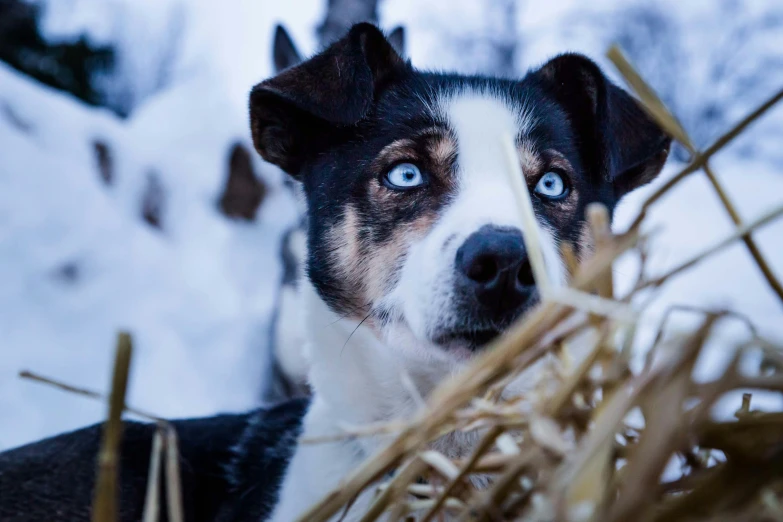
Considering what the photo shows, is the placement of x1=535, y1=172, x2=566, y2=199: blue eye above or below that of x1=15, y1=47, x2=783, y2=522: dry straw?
above

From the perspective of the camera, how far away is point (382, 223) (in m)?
2.07

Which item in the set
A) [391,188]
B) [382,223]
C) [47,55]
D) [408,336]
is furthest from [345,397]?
[47,55]

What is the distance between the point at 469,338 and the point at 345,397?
1.83ft

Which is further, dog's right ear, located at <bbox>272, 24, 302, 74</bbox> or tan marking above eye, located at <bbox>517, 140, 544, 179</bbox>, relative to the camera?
dog's right ear, located at <bbox>272, 24, 302, 74</bbox>

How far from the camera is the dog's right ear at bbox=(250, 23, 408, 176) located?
204 cm

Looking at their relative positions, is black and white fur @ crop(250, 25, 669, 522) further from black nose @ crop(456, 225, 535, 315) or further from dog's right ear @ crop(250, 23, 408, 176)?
black nose @ crop(456, 225, 535, 315)

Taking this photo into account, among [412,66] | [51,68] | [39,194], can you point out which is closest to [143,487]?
[412,66]

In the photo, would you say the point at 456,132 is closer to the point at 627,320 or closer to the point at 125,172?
the point at 627,320

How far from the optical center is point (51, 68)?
10086mm

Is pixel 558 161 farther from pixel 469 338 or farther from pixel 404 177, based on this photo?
pixel 469 338

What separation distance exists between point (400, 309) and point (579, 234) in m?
0.68

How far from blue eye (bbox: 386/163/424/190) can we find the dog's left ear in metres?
0.60

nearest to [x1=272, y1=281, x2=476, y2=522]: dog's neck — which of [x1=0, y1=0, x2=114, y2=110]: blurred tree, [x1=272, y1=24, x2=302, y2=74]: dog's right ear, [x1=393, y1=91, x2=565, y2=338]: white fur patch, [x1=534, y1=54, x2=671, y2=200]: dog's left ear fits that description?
[x1=393, y1=91, x2=565, y2=338]: white fur patch

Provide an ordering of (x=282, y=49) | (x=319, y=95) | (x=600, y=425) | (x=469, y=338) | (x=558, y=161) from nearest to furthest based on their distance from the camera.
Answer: (x=600, y=425) → (x=469, y=338) → (x=319, y=95) → (x=558, y=161) → (x=282, y=49)
